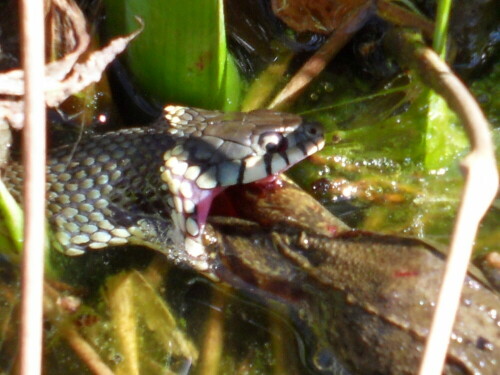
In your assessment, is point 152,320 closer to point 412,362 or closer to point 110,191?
point 110,191

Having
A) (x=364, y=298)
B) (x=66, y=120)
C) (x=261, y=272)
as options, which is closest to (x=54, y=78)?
(x=66, y=120)

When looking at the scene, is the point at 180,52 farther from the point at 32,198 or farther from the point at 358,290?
the point at 32,198

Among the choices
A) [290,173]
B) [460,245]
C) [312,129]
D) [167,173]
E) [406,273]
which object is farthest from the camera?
[290,173]

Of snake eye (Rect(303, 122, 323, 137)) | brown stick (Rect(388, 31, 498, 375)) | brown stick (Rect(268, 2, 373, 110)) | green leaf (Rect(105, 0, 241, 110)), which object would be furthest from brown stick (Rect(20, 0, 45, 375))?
brown stick (Rect(268, 2, 373, 110))

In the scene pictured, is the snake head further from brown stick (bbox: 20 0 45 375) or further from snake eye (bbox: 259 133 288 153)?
brown stick (bbox: 20 0 45 375)

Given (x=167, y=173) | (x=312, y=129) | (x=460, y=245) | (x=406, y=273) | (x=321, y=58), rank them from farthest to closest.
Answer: (x=321, y=58) → (x=312, y=129) → (x=167, y=173) → (x=406, y=273) → (x=460, y=245)

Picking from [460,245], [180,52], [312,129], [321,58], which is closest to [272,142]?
[312,129]
